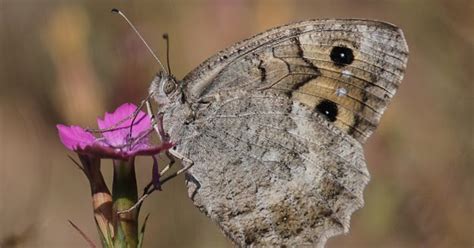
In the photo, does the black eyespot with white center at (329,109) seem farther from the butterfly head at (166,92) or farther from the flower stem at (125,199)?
the flower stem at (125,199)

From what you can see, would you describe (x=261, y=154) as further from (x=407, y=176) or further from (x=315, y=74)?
(x=407, y=176)

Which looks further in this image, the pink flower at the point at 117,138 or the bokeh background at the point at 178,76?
the bokeh background at the point at 178,76

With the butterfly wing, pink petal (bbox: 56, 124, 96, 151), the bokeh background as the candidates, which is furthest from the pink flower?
the bokeh background

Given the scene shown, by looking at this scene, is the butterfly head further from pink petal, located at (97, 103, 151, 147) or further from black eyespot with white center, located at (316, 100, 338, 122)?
black eyespot with white center, located at (316, 100, 338, 122)

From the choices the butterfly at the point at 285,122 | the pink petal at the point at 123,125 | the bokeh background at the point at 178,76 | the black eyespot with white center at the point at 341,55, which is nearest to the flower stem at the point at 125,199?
the pink petal at the point at 123,125

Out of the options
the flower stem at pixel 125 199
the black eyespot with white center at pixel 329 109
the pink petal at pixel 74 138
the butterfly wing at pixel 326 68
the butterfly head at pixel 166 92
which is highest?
the butterfly wing at pixel 326 68

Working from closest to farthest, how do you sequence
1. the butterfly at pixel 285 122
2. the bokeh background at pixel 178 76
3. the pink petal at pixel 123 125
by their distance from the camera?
the pink petal at pixel 123 125 < the butterfly at pixel 285 122 < the bokeh background at pixel 178 76
